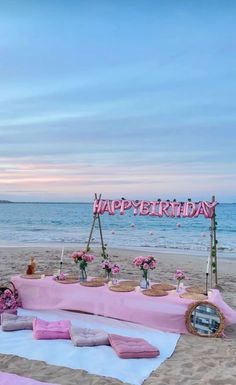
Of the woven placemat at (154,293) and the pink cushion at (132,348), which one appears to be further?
the woven placemat at (154,293)

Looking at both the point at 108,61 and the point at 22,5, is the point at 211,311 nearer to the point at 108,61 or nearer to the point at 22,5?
the point at 22,5

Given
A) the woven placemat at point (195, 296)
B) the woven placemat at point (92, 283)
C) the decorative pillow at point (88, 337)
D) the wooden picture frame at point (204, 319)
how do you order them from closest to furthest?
the decorative pillow at point (88, 337)
the wooden picture frame at point (204, 319)
the woven placemat at point (195, 296)
the woven placemat at point (92, 283)

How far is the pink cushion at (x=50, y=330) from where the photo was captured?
5.63m

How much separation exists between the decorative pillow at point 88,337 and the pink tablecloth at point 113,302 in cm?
77

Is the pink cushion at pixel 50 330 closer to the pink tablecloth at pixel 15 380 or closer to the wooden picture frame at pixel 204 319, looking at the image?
the pink tablecloth at pixel 15 380

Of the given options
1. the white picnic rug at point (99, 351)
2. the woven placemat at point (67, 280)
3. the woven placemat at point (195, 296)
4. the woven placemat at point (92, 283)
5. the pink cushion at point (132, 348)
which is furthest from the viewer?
the woven placemat at point (67, 280)

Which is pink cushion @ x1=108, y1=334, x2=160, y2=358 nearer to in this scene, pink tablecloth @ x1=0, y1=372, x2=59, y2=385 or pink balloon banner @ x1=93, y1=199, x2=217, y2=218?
pink tablecloth @ x1=0, y1=372, x2=59, y2=385

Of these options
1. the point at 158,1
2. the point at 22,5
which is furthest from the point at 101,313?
the point at 22,5

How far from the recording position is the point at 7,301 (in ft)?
22.9

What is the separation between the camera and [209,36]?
9.70 metres

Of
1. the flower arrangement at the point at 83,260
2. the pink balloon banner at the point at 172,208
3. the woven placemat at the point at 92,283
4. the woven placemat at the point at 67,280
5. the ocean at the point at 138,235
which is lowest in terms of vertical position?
the ocean at the point at 138,235

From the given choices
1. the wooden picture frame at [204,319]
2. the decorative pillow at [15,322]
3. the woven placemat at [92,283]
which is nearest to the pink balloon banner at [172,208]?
the woven placemat at [92,283]

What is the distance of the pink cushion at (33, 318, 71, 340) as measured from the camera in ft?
18.5

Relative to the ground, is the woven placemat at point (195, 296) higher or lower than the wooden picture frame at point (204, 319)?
higher
